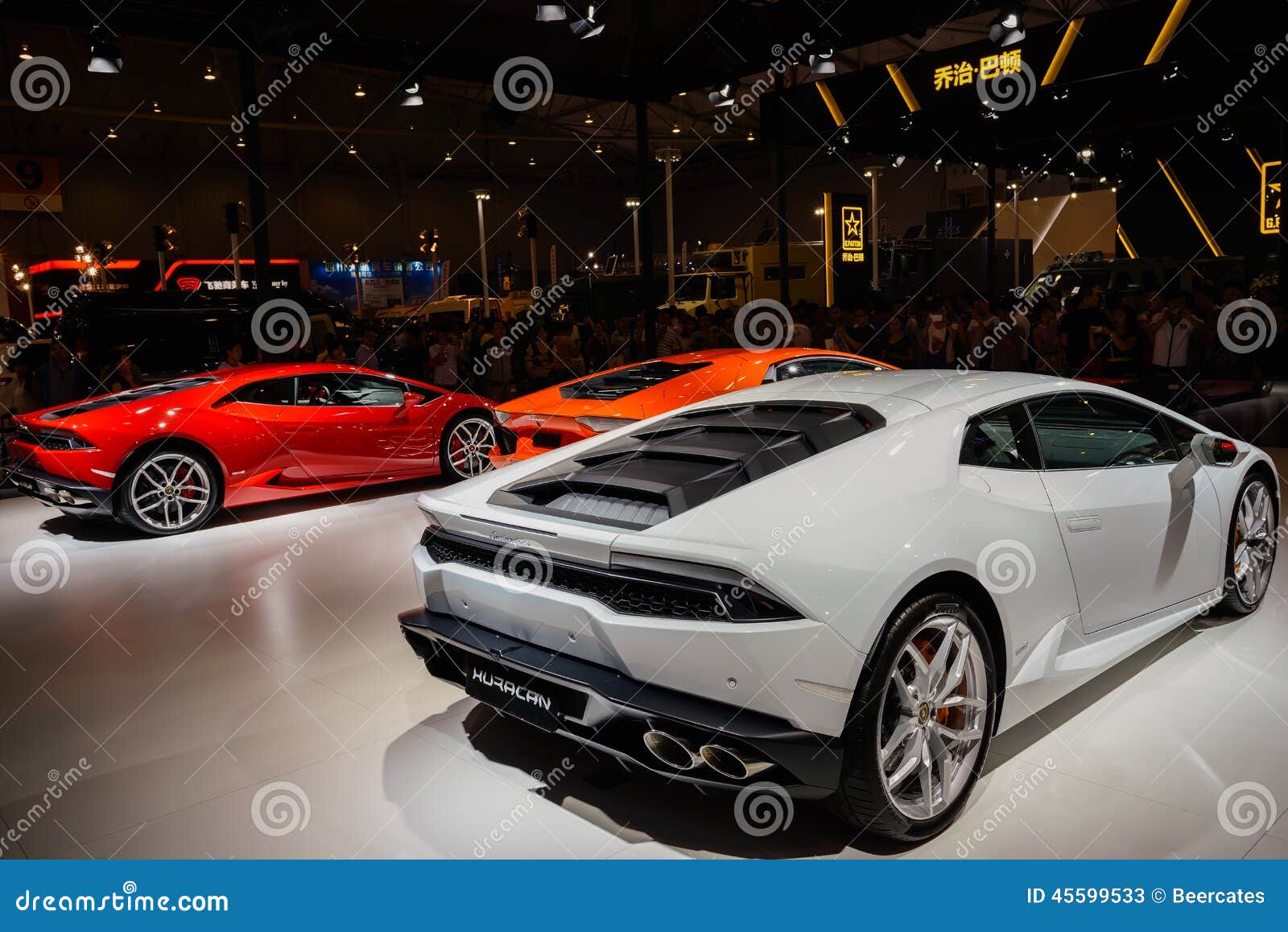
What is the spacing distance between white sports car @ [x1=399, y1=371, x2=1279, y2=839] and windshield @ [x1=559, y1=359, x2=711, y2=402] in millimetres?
2787

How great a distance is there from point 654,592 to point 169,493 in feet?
17.3

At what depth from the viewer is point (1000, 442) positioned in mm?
2922

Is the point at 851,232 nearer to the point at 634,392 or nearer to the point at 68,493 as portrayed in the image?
the point at 634,392

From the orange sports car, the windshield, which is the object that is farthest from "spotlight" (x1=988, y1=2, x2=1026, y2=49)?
the windshield

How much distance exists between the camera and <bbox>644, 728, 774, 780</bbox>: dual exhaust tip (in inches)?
86.0

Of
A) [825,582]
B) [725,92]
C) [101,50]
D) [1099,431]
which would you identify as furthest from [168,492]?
[725,92]

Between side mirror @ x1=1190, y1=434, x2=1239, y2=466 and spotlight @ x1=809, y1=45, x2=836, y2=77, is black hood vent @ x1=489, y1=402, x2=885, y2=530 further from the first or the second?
spotlight @ x1=809, y1=45, x2=836, y2=77

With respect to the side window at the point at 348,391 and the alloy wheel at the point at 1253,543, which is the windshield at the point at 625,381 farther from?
the alloy wheel at the point at 1253,543

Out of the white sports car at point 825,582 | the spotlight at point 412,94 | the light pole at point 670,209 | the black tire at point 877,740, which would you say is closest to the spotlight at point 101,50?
the spotlight at point 412,94

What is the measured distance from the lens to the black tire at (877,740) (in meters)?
2.25

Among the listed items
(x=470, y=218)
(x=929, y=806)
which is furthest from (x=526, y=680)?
(x=470, y=218)

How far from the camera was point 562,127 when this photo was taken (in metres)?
33.0

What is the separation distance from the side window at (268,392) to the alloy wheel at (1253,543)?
6100mm

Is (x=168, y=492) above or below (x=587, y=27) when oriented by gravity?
below
